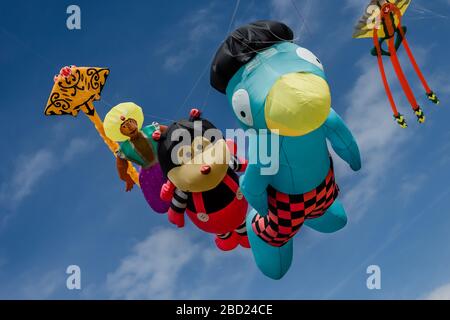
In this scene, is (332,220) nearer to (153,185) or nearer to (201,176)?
(201,176)

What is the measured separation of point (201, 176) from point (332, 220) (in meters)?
1.45

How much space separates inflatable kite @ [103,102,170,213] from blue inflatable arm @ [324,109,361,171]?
1.75 meters

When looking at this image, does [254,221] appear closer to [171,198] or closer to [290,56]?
[171,198]

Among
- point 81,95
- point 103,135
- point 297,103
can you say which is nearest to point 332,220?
point 297,103

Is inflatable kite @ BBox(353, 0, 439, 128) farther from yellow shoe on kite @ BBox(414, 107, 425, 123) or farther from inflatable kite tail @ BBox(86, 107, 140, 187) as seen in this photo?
inflatable kite tail @ BBox(86, 107, 140, 187)

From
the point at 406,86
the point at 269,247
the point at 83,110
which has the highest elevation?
the point at 83,110

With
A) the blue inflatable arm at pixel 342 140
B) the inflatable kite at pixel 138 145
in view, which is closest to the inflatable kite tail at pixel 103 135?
the inflatable kite at pixel 138 145

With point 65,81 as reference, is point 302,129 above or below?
below

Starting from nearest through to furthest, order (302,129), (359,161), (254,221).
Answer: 1. (302,129)
2. (359,161)
3. (254,221)

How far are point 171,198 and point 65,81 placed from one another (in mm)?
1904

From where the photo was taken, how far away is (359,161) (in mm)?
4984

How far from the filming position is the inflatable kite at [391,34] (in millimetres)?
4613

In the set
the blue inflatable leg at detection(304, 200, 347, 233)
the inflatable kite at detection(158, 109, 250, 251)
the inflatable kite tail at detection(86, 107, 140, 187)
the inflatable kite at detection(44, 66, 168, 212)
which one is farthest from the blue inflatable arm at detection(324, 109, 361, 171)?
the inflatable kite tail at detection(86, 107, 140, 187)

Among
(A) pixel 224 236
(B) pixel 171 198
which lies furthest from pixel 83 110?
(A) pixel 224 236
